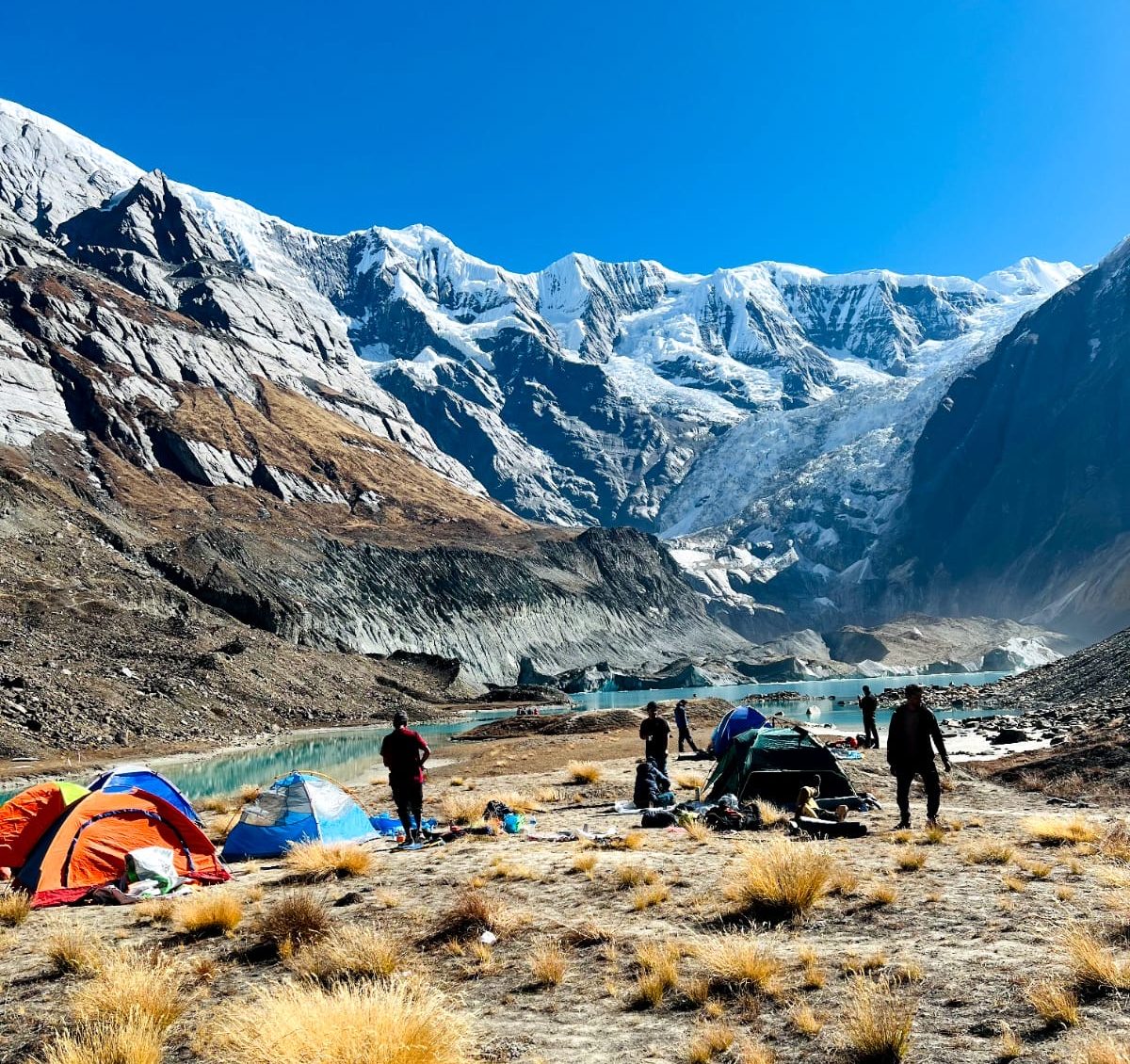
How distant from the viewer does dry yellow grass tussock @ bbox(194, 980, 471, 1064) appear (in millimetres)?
5480

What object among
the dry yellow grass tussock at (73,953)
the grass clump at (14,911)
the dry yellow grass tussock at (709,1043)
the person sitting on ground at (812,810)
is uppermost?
the dry yellow grass tussock at (709,1043)

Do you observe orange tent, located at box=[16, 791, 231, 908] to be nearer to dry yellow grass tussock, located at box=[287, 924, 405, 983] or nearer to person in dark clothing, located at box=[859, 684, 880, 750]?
dry yellow grass tussock, located at box=[287, 924, 405, 983]

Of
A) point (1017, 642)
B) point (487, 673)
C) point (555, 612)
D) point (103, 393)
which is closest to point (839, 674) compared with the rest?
point (1017, 642)

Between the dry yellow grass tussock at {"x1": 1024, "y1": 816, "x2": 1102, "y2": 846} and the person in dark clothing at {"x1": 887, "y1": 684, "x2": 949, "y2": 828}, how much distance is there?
1495mm

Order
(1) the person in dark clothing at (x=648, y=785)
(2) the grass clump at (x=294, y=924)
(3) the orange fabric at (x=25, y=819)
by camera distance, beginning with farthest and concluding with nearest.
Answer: (1) the person in dark clothing at (x=648, y=785) < (3) the orange fabric at (x=25, y=819) < (2) the grass clump at (x=294, y=924)

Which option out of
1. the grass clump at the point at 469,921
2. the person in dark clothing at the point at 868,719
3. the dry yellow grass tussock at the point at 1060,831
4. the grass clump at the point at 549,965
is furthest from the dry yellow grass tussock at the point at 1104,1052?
the person in dark clothing at the point at 868,719

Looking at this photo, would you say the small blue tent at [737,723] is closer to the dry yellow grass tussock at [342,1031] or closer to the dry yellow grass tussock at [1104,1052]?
the dry yellow grass tussock at [342,1031]

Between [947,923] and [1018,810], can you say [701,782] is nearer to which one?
[1018,810]

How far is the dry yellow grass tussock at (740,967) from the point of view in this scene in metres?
7.21

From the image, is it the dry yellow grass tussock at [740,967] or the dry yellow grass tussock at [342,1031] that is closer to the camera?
the dry yellow grass tussock at [342,1031]

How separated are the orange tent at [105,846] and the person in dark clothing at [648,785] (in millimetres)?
8239

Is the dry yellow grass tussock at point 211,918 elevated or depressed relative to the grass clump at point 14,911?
elevated

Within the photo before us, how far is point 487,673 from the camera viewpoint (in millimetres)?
115375

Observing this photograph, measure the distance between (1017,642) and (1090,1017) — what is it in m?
161
